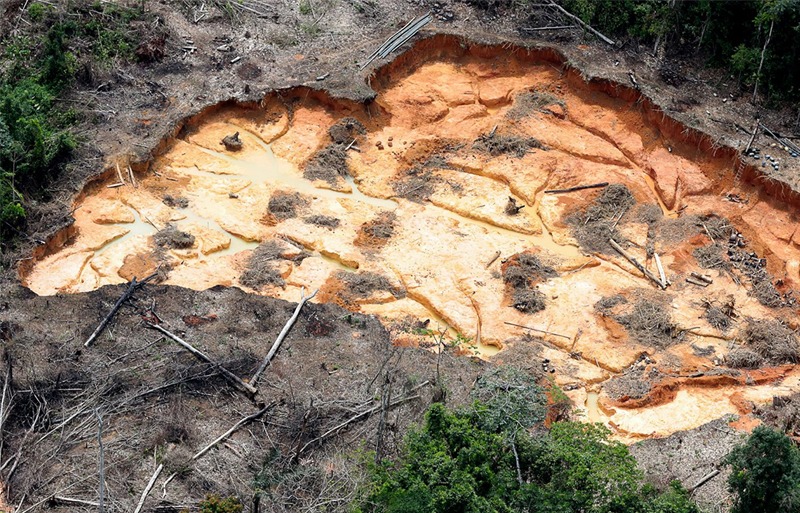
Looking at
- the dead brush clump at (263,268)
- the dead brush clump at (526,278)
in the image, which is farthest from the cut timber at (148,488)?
the dead brush clump at (526,278)

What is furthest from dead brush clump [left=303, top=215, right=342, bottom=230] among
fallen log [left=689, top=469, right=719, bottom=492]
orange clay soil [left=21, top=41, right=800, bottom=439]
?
fallen log [left=689, top=469, right=719, bottom=492]

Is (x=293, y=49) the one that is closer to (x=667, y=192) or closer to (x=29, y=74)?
(x=29, y=74)

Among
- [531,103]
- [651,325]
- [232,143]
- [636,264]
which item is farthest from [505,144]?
[232,143]

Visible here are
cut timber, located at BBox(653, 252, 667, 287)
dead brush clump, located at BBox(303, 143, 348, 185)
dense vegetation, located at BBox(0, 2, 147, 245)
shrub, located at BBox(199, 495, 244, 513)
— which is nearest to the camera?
shrub, located at BBox(199, 495, 244, 513)

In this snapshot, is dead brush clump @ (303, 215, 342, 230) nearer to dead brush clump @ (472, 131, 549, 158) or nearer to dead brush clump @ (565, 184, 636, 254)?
dead brush clump @ (472, 131, 549, 158)

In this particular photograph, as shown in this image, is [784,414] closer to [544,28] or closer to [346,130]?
[346,130]

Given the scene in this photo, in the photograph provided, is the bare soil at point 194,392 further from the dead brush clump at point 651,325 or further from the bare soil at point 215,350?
the dead brush clump at point 651,325
